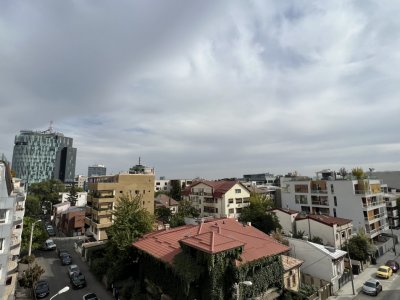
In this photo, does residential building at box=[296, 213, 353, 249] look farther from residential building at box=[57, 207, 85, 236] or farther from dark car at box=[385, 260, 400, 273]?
residential building at box=[57, 207, 85, 236]

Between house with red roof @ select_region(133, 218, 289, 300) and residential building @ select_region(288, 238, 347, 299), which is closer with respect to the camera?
house with red roof @ select_region(133, 218, 289, 300)

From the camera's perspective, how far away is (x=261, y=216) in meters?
57.8

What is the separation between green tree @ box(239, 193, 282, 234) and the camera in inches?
2190

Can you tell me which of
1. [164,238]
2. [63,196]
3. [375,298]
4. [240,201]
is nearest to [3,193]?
[164,238]

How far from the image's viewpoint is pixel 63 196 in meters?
103

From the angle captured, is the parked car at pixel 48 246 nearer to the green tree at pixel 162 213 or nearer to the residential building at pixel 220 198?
the green tree at pixel 162 213

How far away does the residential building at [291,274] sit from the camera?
3256 centimetres

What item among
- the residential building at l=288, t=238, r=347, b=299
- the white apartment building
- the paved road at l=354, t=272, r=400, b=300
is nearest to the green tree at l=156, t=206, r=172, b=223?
the white apartment building

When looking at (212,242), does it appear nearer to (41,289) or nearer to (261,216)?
(41,289)

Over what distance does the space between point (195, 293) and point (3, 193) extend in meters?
22.7

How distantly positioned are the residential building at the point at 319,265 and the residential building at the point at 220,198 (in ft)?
101

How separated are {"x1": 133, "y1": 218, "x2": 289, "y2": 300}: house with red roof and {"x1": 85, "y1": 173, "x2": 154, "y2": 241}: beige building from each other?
93.3 ft

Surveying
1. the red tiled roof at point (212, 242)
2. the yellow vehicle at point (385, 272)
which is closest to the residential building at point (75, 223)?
the red tiled roof at point (212, 242)

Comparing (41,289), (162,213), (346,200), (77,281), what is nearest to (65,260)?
(77,281)
